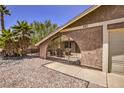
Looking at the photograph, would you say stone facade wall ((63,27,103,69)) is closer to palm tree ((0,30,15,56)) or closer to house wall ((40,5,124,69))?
house wall ((40,5,124,69))

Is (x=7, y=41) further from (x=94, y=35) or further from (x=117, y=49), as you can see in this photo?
(x=117, y=49)

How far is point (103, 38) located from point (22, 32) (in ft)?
34.0

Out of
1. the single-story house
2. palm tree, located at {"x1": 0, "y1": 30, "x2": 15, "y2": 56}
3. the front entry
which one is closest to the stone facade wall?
the single-story house

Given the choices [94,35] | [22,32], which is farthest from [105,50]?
[22,32]

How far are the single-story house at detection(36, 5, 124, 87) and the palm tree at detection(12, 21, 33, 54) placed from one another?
763cm

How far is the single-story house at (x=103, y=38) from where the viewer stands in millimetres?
6680

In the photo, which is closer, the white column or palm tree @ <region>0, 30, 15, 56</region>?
the white column

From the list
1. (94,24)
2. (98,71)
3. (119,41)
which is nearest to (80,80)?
(98,71)

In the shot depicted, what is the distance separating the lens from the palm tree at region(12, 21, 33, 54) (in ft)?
47.3
